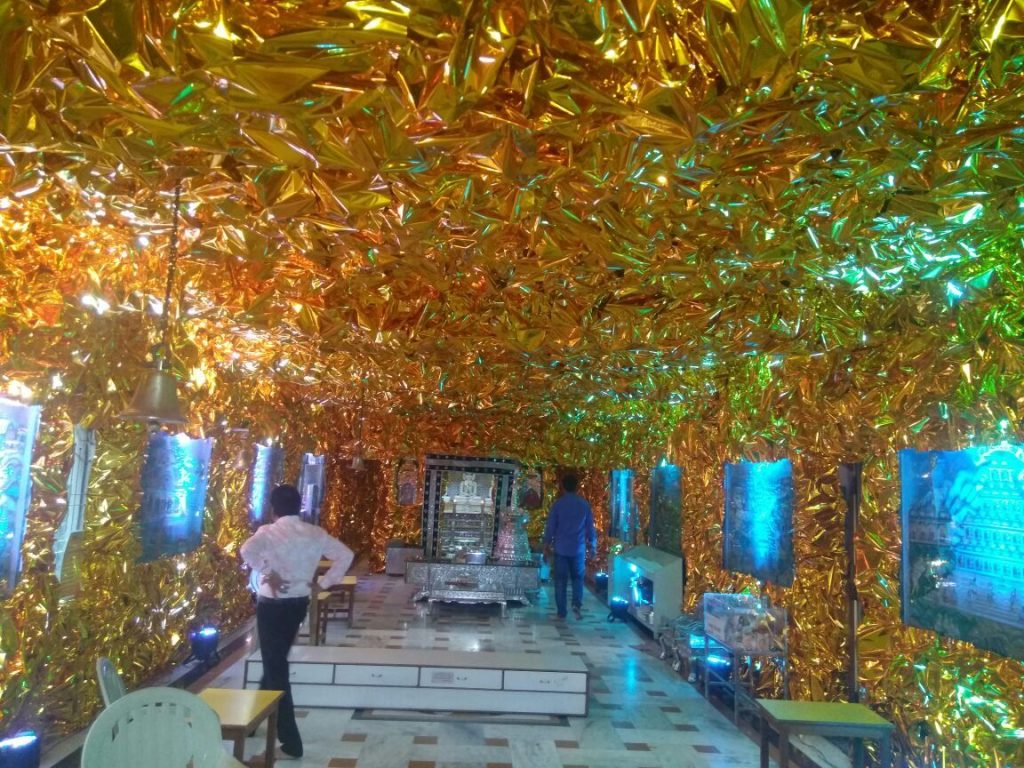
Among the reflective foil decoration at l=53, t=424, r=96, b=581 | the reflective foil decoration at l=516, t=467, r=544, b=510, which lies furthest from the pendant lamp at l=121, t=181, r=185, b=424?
the reflective foil decoration at l=516, t=467, r=544, b=510

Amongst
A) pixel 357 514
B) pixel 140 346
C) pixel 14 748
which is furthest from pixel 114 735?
pixel 357 514

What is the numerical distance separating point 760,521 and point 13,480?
4.46 m

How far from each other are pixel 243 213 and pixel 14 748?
250 centimetres

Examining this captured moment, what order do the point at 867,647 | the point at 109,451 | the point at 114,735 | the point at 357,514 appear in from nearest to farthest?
the point at 114,735, the point at 867,647, the point at 109,451, the point at 357,514

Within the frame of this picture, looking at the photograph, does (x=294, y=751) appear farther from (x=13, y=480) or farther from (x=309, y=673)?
(x=13, y=480)

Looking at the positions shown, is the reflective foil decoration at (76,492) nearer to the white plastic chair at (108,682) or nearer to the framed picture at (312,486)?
the white plastic chair at (108,682)

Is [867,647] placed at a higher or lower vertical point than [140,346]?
lower

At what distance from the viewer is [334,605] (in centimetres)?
778

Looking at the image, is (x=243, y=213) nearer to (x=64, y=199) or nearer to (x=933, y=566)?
(x=64, y=199)

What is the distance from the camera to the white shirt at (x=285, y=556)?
373cm

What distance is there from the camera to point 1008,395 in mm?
3041

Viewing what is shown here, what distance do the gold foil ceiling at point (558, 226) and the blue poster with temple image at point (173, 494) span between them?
0.75 ft

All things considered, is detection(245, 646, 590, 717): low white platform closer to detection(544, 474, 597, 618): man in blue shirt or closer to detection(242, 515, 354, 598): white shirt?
detection(242, 515, 354, 598): white shirt

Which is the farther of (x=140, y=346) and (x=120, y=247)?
(x=140, y=346)
